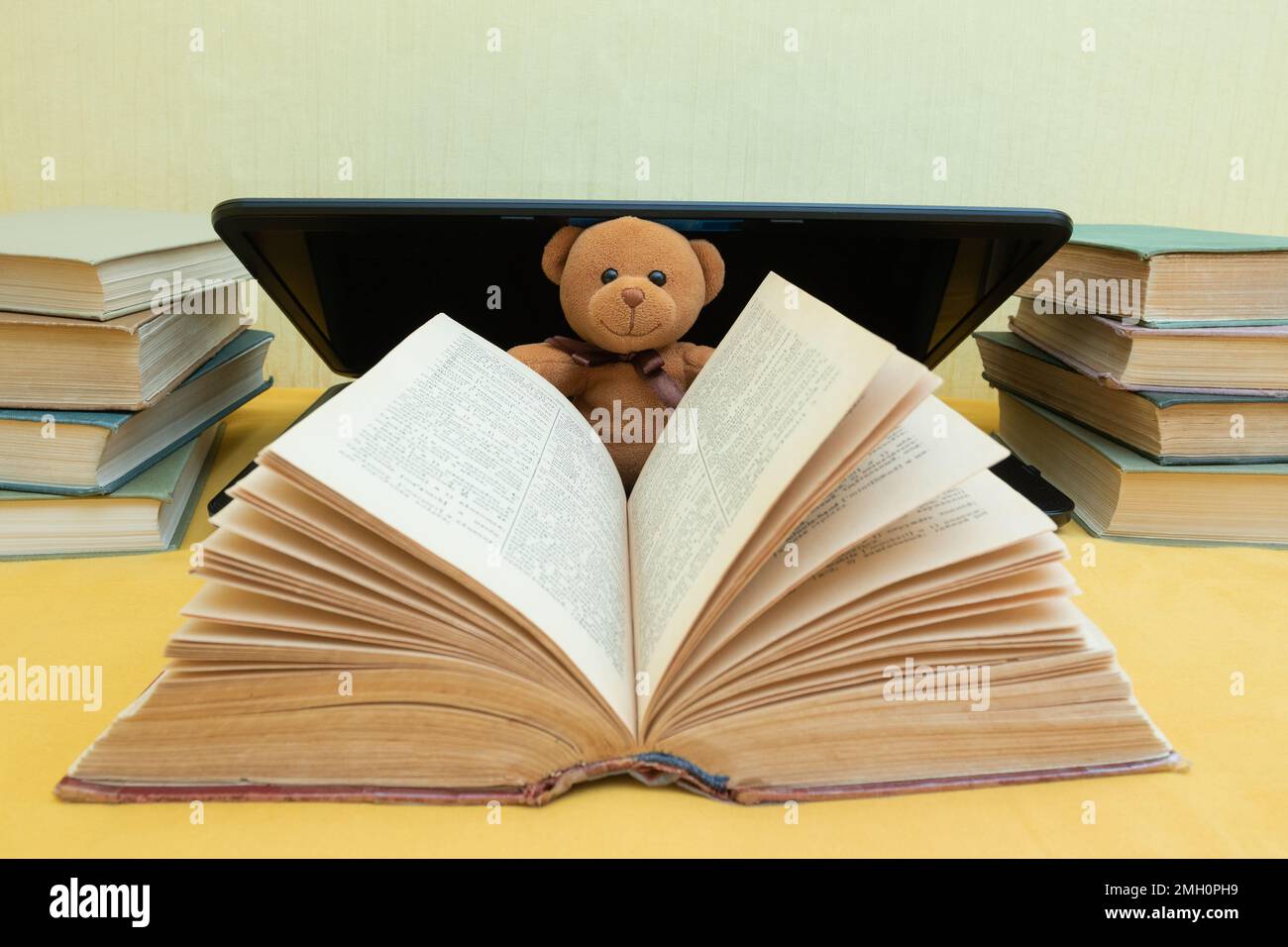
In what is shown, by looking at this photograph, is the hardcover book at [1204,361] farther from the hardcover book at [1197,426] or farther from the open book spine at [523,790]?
the open book spine at [523,790]

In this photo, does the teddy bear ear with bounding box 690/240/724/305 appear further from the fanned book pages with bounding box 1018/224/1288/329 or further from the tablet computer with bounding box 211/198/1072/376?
the fanned book pages with bounding box 1018/224/1288/329

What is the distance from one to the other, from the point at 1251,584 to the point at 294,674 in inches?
29.6

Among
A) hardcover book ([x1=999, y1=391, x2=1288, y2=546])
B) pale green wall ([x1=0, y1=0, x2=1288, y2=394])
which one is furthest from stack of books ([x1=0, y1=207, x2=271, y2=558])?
hardcover book ([x1=999, y1=391, x2=1288, y2=546])

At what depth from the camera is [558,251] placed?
3.03ft

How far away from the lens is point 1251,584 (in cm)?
84

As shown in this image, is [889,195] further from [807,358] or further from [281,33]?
[807,358]

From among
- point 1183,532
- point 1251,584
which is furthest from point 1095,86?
point 1251,584

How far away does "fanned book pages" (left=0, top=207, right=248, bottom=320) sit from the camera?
84cm

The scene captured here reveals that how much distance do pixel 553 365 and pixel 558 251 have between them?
10cm

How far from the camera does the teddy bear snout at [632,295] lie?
874 millimetres

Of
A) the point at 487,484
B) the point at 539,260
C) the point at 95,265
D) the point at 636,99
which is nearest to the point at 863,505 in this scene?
the point at 487,484

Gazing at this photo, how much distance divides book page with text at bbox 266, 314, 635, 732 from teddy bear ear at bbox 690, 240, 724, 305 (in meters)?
0.26

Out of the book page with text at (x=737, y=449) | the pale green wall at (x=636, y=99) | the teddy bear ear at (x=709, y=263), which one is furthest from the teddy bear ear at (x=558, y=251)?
the pale green wall at (x=636, y=99)

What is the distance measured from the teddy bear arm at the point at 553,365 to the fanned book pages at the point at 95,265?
33 centimetres
